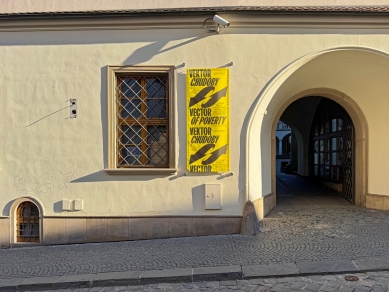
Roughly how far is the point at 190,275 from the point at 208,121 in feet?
10.2

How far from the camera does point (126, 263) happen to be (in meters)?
4.72

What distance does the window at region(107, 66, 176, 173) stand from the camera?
6.16 metres

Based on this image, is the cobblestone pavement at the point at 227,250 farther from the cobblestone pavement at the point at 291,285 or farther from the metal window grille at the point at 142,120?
the metal window grille at the point at 142,120

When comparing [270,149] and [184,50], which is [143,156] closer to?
[184,50]

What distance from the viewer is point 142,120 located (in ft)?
20.3

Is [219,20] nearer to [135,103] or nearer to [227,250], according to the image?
[135,103]

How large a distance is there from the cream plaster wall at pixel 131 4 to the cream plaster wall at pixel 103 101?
2.61 ft

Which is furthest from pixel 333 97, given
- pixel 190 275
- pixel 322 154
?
pixel 190 275

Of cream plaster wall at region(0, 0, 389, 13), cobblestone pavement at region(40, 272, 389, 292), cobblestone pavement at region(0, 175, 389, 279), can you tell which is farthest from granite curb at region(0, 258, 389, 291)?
cream plaster wall at region(0, 0, 389, 13)

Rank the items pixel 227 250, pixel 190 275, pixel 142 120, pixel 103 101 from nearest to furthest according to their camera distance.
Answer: pixel 190 275 → pixel 227 250 → pixel 103 101 → pixel 142 120

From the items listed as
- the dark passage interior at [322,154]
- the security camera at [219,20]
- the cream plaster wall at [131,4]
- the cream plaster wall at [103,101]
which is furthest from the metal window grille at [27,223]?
the dark passage interior at [322,154]

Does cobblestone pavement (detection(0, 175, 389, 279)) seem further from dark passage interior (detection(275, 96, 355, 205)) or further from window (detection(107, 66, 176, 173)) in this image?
dark passage interior (detection(275, 96, 355, 205))

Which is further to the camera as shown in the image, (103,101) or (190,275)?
(103,101)

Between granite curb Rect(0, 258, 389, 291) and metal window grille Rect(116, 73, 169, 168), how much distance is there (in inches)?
99.2
